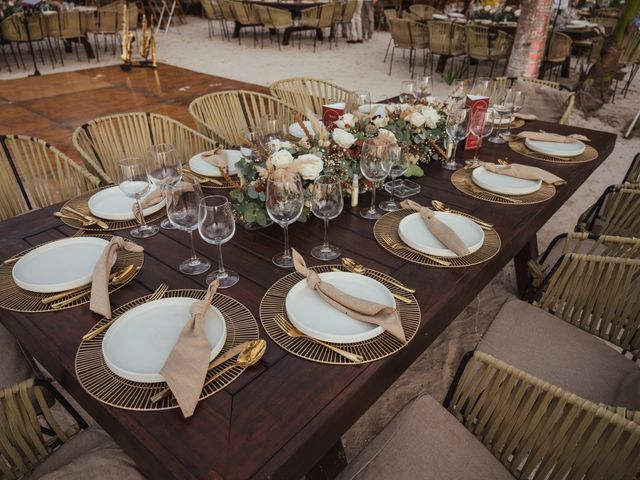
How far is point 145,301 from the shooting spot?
44.4 inches

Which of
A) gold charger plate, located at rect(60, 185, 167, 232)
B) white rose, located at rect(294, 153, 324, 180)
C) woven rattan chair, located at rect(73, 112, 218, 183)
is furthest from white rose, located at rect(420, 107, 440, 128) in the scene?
gold charger plate, located at rect(60, 185, 167, 232)

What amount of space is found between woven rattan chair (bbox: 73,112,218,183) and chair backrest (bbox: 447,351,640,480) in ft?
5.55

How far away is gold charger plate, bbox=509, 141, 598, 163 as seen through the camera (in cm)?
207

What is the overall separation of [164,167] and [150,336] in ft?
2.35

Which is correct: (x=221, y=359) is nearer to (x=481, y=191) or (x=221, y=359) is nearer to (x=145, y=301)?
(x=145, y=301)

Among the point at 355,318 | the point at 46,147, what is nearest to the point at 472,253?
the point at 355,318

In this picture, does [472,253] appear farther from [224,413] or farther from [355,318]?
[224,413]

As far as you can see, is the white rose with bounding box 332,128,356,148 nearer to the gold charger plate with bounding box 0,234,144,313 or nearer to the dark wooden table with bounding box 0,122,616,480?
the dark wooden table with bounding box 0,122,616,480

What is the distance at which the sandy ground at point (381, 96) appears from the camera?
77.3 inches

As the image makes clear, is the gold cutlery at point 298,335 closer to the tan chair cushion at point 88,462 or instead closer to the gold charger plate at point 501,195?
the tan chair cushion at point 88,462

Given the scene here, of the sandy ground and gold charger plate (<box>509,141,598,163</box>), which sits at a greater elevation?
gold charger plate (<box>509,141,598,163</box>)

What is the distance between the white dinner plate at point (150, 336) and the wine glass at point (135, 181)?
0.45m

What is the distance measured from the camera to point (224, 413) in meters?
0.85

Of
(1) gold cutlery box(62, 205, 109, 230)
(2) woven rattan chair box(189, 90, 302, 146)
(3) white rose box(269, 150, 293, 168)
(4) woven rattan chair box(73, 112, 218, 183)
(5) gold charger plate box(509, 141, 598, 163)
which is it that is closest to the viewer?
(3) white rose box(269, 150, 293, 168)
